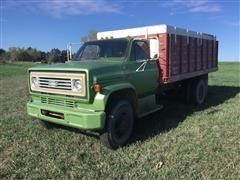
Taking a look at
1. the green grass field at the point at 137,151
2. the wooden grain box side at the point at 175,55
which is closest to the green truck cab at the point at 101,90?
the green grass field at the point at 137,151

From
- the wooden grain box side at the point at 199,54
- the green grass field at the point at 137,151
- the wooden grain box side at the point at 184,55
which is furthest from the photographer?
the wooden grain box side at the point at 199,54

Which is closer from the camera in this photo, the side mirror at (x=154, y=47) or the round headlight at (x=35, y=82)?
the round headlight at (x=35, y=82)

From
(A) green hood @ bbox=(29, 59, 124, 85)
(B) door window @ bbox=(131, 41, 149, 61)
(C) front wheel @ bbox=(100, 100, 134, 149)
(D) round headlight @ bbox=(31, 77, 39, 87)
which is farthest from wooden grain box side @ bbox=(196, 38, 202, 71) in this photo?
(D) round headlight @ bbox=(31, 77, 39, 87)

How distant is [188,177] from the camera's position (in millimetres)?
4250

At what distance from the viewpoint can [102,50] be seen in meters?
6.66

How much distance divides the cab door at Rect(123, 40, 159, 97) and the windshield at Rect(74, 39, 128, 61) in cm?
25

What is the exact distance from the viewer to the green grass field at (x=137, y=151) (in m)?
4.46

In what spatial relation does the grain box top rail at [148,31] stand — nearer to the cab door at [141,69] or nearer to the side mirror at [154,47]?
the side mirror at [154,47]

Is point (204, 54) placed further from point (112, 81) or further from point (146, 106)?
point (112, 81)

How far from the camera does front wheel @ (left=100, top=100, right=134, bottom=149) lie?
534cm

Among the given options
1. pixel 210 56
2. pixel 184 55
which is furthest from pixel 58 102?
pixel 210 56

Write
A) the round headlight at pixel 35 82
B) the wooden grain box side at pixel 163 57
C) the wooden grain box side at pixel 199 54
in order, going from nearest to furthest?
the round headlight at pixel 35 82 → the wooden grain box side at pixel 163 57 → the wooden grain box side at pixel 199 54

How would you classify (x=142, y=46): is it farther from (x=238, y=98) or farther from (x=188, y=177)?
Answer: (x=238, y=98)

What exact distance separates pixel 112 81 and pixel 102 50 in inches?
55.3
